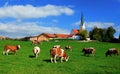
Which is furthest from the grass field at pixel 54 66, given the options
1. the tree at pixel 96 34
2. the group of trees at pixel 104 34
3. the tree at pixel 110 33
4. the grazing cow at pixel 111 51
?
the tree at pixel 110 33

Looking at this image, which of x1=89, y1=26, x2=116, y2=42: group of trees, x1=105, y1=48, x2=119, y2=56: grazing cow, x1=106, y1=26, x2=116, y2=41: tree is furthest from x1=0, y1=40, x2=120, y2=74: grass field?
x1=106, y1=26, x2=116, y2=41: tree

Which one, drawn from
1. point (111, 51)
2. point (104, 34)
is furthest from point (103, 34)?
point (111, 51)

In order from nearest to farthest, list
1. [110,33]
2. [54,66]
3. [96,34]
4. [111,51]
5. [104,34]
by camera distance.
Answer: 1. [54,66]
2. [111,51]
3. [104,34]
4. [110,33]
5. [96,34]

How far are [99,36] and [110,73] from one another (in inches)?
4345

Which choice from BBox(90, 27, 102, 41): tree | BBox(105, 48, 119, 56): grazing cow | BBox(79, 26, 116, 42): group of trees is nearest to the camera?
BBox(105, 48, 119, 56): grazing cow

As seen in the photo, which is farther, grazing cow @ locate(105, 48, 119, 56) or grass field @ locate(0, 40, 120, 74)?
grazing cow @ locate(105, 48, 119, 56)

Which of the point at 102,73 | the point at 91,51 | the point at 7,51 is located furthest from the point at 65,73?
the point at 91,51

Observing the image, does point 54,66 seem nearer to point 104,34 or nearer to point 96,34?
point 104,34

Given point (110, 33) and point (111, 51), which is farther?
point (110, 33)

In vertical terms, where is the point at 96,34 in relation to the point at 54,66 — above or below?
above

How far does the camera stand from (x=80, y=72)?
2209 centimetres

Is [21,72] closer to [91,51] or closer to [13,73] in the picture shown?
[13,73]

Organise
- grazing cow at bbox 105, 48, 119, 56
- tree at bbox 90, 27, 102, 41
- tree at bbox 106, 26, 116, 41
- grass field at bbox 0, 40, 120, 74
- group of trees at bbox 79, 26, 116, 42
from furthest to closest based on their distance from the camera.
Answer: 1. tree at bbox 106, 26, 116, 41
2. tree at bbox 90, 27, 102, 41
3. group of trees at bbox 79, 26, 116, 42
4. grazing cow at bbox 105, 48, 119, 56
5. grass field at bbox 0, 40, 120, 74

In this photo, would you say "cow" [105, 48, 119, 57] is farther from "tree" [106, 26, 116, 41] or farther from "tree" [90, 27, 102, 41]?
"tree" [106, 26, 116, 41]
